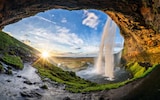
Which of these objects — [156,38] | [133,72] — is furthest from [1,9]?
[133,72]

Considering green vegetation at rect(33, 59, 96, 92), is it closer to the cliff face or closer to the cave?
the cave

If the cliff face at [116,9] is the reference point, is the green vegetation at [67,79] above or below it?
below

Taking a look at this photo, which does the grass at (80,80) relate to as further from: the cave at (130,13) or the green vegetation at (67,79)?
the cave at (130,13)

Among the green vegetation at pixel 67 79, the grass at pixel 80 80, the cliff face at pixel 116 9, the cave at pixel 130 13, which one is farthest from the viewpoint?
the green vegetation at pixel 67 79

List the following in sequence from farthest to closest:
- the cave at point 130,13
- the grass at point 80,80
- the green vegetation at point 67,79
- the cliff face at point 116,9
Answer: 1. the green vegetation at point 67,79
2. the grass at point 80,80
3. the cliff face at point 116,9
4. the cave at point 130,13

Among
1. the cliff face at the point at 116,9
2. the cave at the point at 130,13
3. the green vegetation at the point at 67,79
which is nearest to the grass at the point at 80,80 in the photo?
the green vegetation at the point at 67,79

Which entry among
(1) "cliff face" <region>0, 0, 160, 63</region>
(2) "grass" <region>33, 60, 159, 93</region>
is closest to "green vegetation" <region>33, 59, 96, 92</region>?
(2) "grass" <region>33, 60, 159, 93</region>

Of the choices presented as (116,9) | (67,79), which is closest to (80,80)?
(67,79)

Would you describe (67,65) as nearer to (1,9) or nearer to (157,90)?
(1,9)

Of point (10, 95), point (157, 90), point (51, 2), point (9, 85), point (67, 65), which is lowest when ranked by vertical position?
point (157, 90)

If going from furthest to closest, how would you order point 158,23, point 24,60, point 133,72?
point 24,60
point 133,72
point 158,23

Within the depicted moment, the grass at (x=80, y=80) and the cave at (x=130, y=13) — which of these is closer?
the cave at (x=130, y=13)

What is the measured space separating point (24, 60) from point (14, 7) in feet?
64.0

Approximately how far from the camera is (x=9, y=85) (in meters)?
17.5
